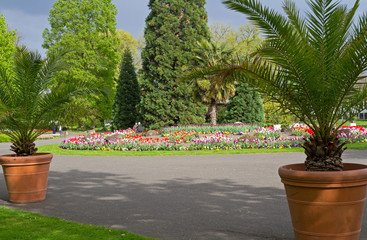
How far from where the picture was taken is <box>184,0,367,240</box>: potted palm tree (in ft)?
12.7

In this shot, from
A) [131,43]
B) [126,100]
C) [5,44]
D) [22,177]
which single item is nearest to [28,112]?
[22,177]

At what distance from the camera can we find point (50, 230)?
15.5 feet

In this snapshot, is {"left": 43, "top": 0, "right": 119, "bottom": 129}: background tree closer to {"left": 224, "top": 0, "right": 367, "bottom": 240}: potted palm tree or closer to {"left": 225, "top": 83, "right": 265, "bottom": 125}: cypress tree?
{"left": 225, "top": 83, "right": 265, "bottom": 125}: cypress tree

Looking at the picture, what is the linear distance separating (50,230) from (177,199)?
2456 millimetres

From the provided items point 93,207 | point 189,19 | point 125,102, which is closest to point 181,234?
point 93,207

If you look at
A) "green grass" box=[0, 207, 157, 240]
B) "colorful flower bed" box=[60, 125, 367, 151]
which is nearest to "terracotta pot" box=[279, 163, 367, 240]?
"green grass" box=[0, 207, 157, 240]

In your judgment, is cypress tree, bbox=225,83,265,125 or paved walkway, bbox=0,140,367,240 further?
cypress tree, bbox=225,83,265,125

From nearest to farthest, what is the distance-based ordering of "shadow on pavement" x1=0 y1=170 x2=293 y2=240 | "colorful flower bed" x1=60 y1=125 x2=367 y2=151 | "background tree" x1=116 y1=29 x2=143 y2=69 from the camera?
"shadow on pavement" x1=0 y1=170 x2=293 y2=240 < "colorful flower bed" x1=60 y1=125 x2=367 y2=151 < "background tree" x1=116 y1=29 x2=143 y2=69

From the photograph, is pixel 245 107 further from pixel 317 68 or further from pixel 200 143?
pixel 317 68

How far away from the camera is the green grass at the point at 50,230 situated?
442 cm

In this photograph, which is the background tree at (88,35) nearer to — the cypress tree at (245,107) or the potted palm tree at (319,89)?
the cypress tree at (245,107)

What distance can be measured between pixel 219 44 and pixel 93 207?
19990 millimetres

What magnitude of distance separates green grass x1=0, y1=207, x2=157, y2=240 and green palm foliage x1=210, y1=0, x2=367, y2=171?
2.42 metres

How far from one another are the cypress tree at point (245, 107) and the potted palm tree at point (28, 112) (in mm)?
21266
